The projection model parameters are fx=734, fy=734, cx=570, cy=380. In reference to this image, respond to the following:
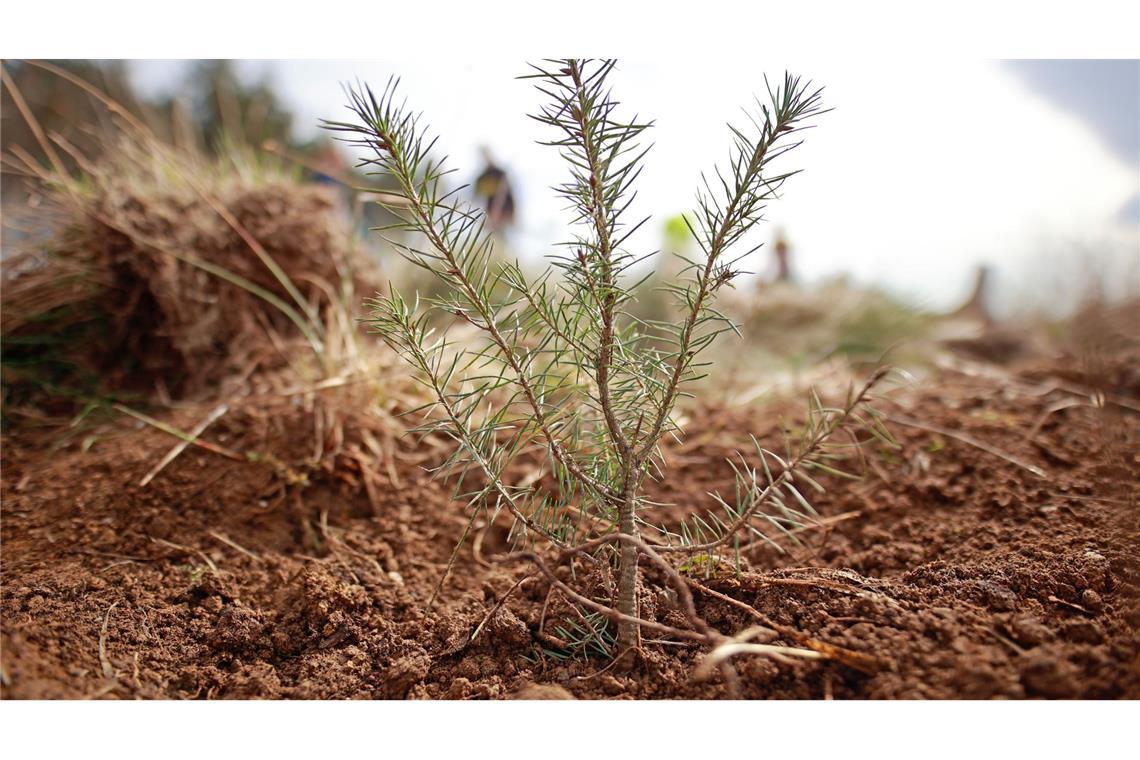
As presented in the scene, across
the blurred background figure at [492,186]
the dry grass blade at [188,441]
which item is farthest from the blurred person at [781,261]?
the dry grass blade at [188,441]

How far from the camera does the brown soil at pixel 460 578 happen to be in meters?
0.91

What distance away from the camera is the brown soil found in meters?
0.91

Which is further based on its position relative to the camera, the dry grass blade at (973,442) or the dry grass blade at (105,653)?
the dry grass blade at (973,442)

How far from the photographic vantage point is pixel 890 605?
0.97 m

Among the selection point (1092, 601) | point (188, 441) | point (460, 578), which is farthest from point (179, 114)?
point (1092, 601)

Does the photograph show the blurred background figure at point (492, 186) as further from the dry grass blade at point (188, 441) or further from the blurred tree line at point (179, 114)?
the dry grass blade at point (188, 441)

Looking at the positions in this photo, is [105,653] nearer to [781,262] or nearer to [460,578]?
[460,578]

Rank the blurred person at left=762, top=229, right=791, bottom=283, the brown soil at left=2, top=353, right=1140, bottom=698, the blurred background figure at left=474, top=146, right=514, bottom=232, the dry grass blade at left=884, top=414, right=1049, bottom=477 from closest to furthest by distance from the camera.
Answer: the brown soil at left=2, top=353, right=1140, bottom=698, the dry grass blade at left=884, top=414, right=1049, bottom=477, the blurred background figure at left=474, top=146, right=514, bottom=232, the blurred person at left=762, top=229, right=791, bottom=283

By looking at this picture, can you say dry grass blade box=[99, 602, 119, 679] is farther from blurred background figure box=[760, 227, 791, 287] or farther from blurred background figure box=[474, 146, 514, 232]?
blurred background figure box=[760, 227, 791, 287]

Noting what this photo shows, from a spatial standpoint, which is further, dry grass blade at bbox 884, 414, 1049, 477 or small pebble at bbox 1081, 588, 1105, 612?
dry grass blade at bbox 884, 414, 1049, 477

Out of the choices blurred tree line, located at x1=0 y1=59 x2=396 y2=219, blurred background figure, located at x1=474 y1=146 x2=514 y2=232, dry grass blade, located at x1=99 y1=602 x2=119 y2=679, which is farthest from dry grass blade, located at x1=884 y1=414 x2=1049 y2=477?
blurred tree line, located at x1=0 y1=59 x2=396 y2=219

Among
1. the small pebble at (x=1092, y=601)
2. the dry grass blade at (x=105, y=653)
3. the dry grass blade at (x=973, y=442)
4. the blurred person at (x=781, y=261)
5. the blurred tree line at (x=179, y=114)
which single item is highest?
the blurred tree line at (x=179, y=114)

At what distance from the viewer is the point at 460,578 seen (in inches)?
52.4
